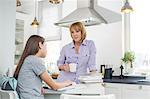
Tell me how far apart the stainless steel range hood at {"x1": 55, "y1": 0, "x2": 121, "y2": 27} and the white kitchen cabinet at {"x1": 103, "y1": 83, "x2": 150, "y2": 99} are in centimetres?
103

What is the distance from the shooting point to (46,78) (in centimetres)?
215

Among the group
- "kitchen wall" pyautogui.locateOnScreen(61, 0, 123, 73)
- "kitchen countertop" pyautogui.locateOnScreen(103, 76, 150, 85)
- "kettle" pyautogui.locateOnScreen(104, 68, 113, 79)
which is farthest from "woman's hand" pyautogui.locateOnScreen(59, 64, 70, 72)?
"kitchen wall" pyautogui.locateOnScreen(61, 0, 123, 73)

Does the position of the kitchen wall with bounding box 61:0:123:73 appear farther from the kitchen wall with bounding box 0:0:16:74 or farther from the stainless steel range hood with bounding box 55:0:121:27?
the kitchen wall with bounding box 0:0:16:74

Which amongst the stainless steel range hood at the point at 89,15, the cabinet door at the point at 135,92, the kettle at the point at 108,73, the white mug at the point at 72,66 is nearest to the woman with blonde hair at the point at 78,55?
the white mug at the point at 72,66

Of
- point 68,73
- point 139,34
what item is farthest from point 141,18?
point 68,73

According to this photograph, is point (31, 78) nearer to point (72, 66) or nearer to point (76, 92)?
point (76, 92)

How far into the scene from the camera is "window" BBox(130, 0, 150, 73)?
4715 millimetres

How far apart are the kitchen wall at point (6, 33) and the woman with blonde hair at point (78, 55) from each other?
57 centimetres

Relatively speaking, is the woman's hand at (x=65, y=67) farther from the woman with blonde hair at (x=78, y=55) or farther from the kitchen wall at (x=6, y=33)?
the kitchen wall at (x=6, y=33)

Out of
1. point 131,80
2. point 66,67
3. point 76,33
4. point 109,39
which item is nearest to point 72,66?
point 66,67

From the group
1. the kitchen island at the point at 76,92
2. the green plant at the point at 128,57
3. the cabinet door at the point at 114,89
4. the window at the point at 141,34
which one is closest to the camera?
the kitchen island at the point at 76,92

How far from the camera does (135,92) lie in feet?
12.6

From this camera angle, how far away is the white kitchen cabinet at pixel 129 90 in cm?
372

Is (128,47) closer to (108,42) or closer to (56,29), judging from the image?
(108,42)
